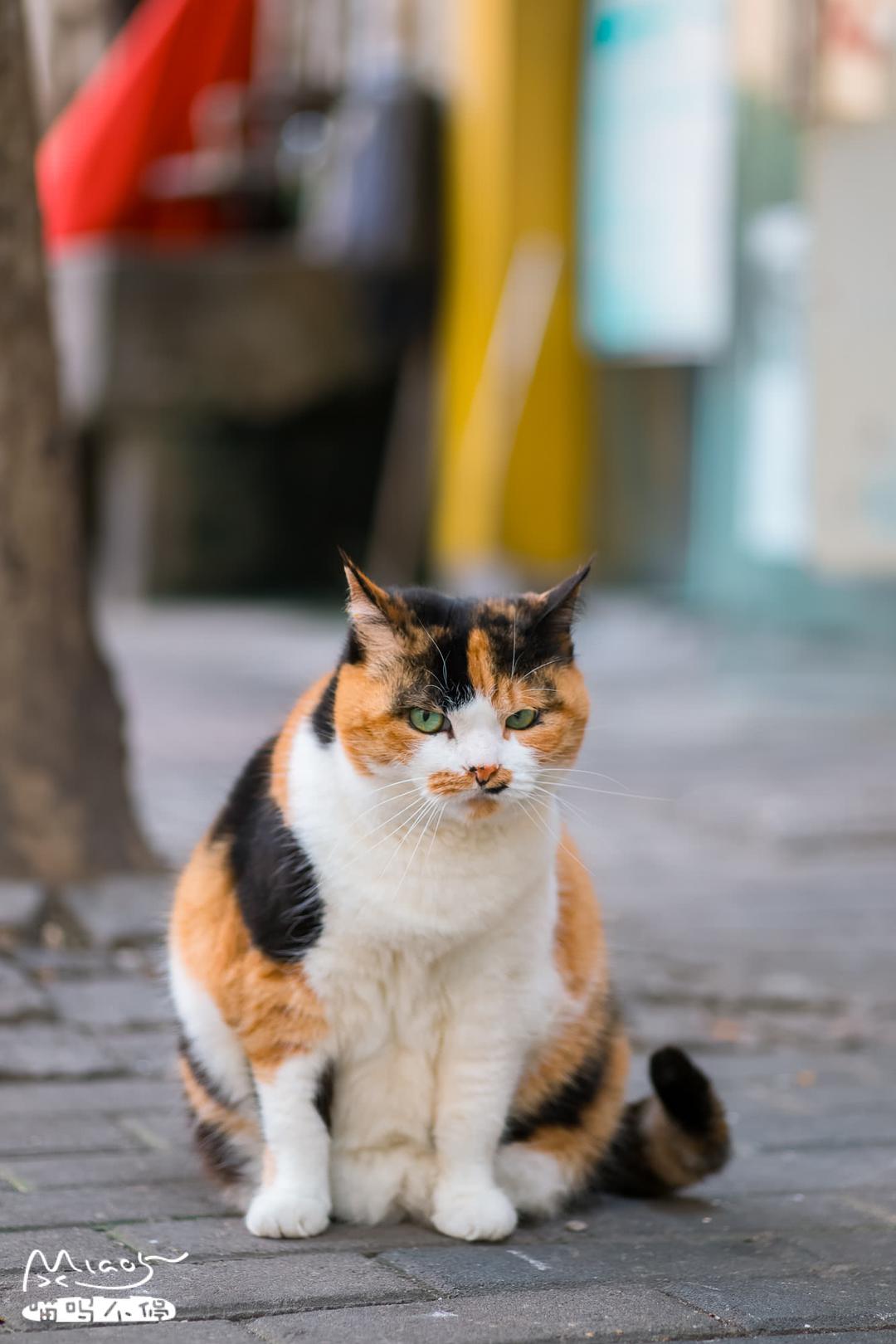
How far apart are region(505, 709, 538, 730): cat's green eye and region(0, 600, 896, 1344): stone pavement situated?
167 mm

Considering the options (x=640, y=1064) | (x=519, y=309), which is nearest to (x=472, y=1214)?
(x=640, y=1064)

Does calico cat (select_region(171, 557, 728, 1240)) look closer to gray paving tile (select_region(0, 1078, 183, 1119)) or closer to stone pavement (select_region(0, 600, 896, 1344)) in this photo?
stone pavement (select_region(0, 600, 896, 1344))

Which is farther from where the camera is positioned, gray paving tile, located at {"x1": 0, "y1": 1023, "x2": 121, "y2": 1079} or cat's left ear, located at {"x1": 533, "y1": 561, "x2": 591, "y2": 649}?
gray paving tile, located at {"x1": 0, "y1": 1023, "x2": 121, "y2": 1079}

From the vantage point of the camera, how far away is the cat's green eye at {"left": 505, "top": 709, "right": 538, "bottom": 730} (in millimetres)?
2309

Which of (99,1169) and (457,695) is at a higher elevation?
(457,695)

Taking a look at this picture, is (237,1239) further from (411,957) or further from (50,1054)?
(50,1054)

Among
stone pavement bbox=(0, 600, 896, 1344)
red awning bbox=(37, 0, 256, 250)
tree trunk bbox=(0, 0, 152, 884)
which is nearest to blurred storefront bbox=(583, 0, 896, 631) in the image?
stone pavement bbox=(0, 600, 896, 1344)

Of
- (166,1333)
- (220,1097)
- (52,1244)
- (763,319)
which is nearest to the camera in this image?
(166,1333)

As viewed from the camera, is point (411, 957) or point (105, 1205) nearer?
point (411, 957)

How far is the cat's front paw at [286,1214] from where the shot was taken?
235 centimetres

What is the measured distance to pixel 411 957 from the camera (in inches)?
92.2

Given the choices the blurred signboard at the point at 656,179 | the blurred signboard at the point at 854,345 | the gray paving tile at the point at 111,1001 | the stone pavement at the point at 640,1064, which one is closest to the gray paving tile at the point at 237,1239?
the stone pavement at the point at 640,1064

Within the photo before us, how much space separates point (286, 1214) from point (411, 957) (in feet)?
1.21

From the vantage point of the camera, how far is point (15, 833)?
3.94 metres
